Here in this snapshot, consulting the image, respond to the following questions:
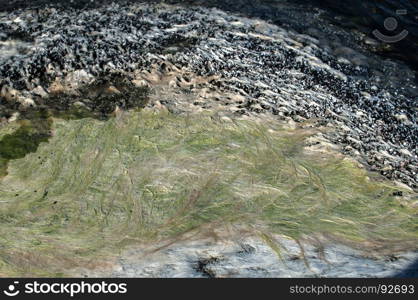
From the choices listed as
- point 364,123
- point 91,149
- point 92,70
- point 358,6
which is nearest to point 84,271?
point 91,149

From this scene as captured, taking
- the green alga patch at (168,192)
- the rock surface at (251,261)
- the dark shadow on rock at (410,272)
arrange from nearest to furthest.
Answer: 1. the rock surface at (251,261)
2. the dark shadow on rock at (410,272)
3. the green alga patch at (168,192)

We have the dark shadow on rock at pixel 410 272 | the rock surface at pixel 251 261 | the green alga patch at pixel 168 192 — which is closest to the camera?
the rock surface at pixel 251 261

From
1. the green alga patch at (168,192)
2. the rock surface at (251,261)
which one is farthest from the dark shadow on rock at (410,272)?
the green alga patch at (168,192)

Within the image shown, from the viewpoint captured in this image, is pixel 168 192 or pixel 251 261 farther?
pixel 168 192

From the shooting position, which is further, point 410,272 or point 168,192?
→ point 168,192

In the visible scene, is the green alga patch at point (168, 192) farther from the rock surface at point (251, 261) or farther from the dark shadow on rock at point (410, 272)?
the dark shadow on rock at point (410, 272)

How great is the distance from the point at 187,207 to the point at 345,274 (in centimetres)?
188

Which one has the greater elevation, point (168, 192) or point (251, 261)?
point (168, 192)

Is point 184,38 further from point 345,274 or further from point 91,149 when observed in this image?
point 345,274

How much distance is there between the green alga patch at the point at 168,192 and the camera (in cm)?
548

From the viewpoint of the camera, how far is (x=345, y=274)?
17.2 ft

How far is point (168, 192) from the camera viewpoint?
605 cm

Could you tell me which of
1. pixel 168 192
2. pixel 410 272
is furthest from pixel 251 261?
pixel 410 272

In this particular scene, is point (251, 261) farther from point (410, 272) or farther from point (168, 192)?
point (410, 272)
